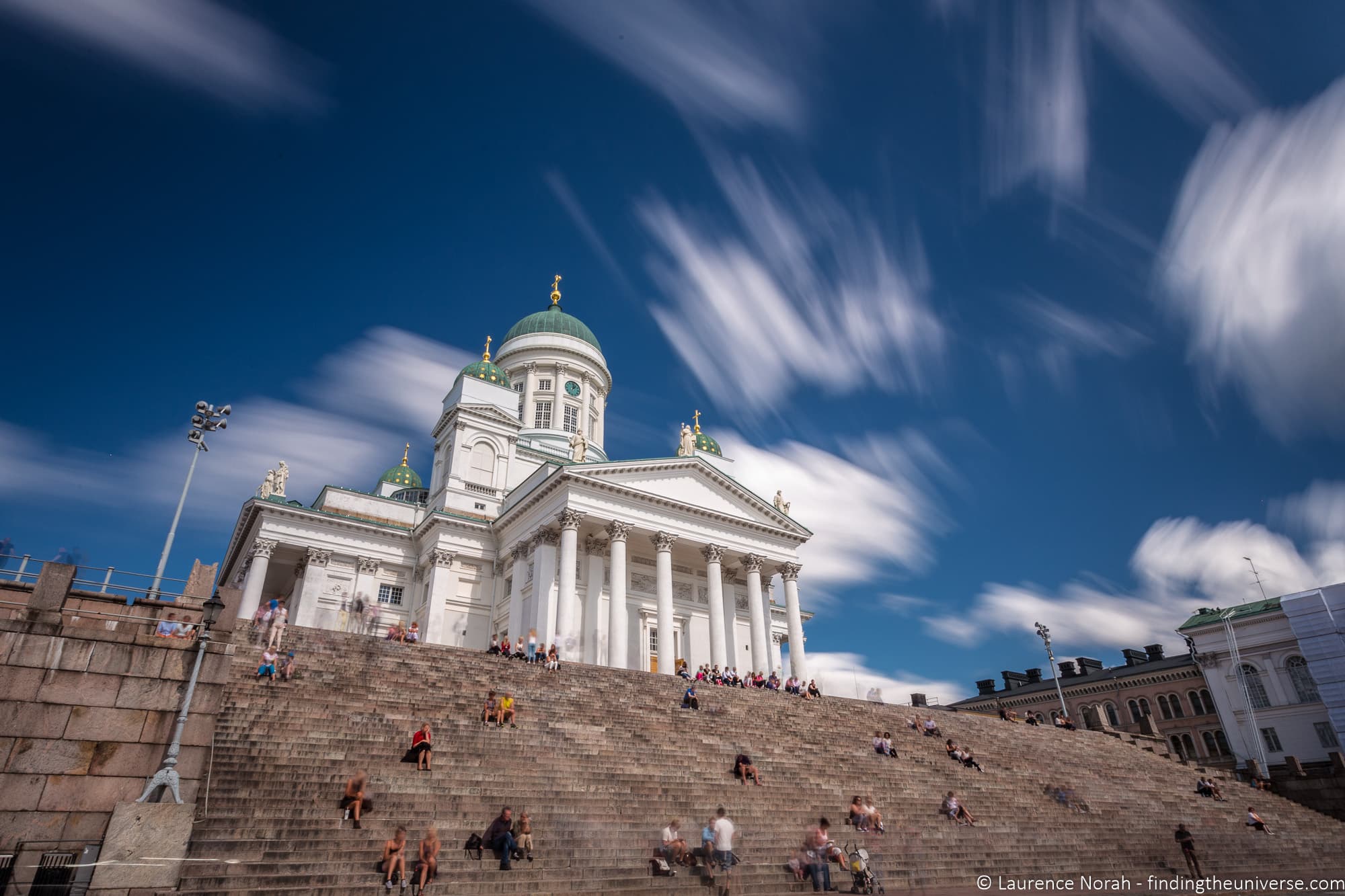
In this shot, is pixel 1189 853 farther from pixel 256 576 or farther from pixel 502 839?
pixel 256 576

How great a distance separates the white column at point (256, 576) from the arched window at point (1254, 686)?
55776mm

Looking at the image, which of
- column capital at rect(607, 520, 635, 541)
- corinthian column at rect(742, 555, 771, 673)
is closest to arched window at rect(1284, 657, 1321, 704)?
corinthian column at rect(742, 555, 771, 673)

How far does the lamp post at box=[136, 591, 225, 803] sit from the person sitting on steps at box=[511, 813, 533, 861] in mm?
4843

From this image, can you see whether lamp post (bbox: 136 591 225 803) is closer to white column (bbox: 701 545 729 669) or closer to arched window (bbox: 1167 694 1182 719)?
white column (bbox: 701 545 729 669)

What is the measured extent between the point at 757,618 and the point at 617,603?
8349 mm

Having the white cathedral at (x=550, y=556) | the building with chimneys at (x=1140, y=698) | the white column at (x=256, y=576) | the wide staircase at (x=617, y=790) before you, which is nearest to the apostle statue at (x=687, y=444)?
the white cathedral at (x=550, y=556)

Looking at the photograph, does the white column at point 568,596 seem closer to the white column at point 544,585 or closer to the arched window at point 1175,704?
the white column at point 544,585

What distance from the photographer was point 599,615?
34562 mm

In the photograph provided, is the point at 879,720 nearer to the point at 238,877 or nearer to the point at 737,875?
the point at 737,875

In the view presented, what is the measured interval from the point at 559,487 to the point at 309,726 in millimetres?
19251

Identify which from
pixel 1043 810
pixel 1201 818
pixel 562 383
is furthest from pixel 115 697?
pixel 562 383

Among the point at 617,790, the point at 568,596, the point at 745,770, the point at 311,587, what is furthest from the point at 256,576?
the point at 745,770

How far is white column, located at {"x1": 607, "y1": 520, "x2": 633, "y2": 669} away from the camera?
30.2m

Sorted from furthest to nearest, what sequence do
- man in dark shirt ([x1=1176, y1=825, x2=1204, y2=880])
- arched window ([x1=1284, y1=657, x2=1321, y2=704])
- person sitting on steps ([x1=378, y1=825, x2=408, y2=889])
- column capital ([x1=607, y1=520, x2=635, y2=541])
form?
arched window ([x1=1284, y1=657, x2=1321, y2=704]), column capital ([x1=607, y1=520, x2=635, y2=541]), man in dark shirt ([x1=1176, y1=825, x2=1204, y2=880]), person sitting on steps ([x1=378, y1=825, x2=408, y2=889])
